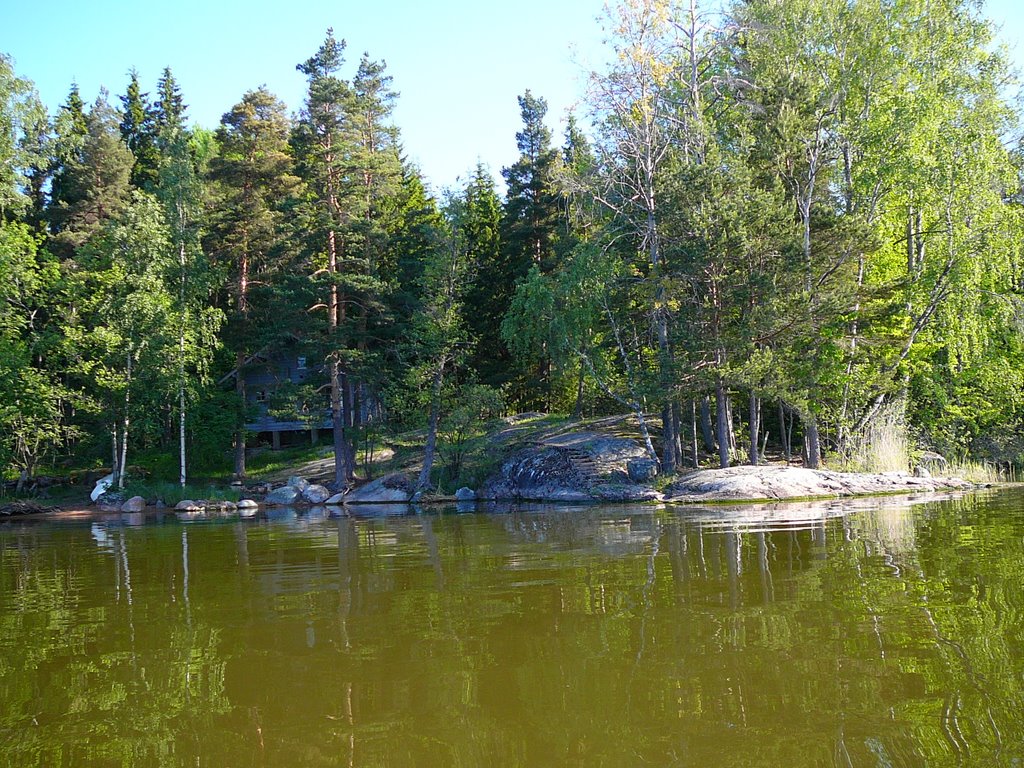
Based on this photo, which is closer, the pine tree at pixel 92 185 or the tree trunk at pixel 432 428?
the tree trunk at pixel 432 428

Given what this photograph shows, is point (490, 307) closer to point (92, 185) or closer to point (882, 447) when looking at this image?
point (882, 447)

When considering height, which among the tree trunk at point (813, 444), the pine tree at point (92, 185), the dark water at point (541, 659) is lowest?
the dark water at point (541, 659)

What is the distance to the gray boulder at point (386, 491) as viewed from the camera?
90.8ft

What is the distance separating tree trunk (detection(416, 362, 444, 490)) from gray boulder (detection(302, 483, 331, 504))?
12.0 feet

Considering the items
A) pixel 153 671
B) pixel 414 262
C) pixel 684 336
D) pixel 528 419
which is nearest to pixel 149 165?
pixel 414 262

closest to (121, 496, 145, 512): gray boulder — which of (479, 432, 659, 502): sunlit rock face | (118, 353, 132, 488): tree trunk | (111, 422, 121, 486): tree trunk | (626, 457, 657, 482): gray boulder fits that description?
(118, 353, 132, 488): tree trunk

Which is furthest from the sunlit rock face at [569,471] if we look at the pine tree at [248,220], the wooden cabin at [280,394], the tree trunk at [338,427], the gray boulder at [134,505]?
the gray boulder at [134,505]

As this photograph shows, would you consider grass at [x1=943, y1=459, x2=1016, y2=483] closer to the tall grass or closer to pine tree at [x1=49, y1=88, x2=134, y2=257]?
the tall grass

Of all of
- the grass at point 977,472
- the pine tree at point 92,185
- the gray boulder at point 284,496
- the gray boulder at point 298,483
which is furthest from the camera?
the pine tree at point 92,185

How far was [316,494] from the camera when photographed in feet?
96.8

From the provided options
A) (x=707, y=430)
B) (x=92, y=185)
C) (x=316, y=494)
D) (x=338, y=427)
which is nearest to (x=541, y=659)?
(x=707, y=430)

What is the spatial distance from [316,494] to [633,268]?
13831mm

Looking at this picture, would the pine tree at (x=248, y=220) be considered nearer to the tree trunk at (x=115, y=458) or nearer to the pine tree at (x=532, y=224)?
the tree trunk at (x=115, y=458)

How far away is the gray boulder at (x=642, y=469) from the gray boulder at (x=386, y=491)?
7.64 metres
